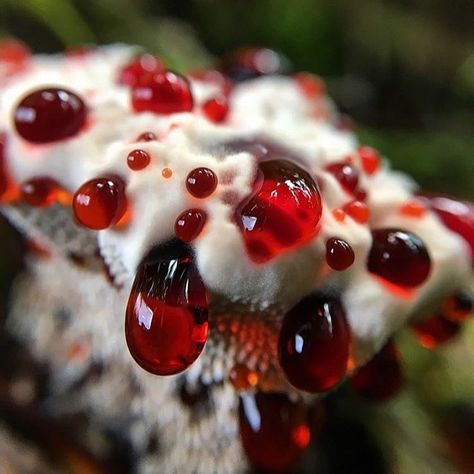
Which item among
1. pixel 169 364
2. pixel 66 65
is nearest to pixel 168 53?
pixel 66 65

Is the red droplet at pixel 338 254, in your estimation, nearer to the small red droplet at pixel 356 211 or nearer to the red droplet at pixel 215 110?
the small red droplet at pixel 356 211

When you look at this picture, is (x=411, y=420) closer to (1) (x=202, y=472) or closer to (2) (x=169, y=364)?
(1) (x=202, y=472)

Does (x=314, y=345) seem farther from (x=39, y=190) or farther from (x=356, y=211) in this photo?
(x=39, y=190)

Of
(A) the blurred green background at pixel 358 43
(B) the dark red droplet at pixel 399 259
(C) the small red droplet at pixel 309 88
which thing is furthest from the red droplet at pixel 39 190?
(A) the blurred green background at pixel 358 43

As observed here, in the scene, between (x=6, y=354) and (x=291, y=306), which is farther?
(x=6, y=354)

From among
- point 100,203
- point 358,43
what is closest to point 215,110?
point 100,203
